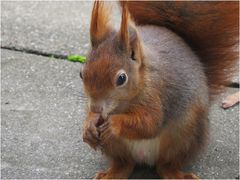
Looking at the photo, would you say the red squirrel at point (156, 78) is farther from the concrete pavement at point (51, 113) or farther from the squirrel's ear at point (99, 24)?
the concrete pavement at point (51, 113)

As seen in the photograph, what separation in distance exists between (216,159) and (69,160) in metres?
0.62

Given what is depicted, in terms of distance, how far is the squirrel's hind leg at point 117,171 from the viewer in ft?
8.65

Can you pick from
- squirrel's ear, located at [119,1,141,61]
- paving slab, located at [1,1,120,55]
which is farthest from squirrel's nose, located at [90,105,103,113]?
paving slab, located at [1,1,120,55]

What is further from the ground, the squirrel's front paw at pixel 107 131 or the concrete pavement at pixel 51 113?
the squirrel's front paw at pixel 107 131

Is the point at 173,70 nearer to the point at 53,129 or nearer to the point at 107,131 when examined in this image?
the point at 107,131

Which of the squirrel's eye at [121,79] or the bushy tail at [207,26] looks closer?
the squirrel's eye at [121,79]

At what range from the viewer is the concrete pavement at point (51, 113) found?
272 centimetres

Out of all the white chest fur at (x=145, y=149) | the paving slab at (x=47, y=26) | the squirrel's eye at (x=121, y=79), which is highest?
the squirrel's eye at (x=121, y=79)

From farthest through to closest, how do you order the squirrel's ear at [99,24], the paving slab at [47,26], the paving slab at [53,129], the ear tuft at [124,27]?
the paving slab at [47,26], the paving slab at [53,129], the squirrel's ear at [99,24], the ear tuft at [124,27]

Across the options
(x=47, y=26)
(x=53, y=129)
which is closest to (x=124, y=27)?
(x=53, y=129)

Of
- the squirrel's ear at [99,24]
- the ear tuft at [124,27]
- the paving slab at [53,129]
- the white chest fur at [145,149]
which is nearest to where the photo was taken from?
the ear tuft at [124,27]

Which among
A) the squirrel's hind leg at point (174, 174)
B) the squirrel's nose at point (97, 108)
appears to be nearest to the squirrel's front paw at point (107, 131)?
the squirrel's nose at point (97, 108)

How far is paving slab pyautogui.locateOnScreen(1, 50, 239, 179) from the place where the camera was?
271cm

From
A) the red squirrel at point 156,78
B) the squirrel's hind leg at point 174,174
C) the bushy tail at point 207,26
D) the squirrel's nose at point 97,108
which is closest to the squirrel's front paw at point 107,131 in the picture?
the red squirrel at point 156,78
